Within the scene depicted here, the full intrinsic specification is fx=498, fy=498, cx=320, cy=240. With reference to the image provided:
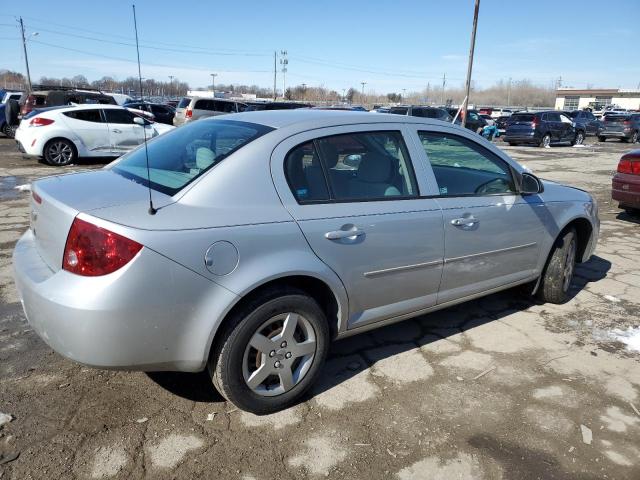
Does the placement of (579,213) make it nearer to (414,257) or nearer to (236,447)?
(414,257)

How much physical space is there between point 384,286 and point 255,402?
1022 mm

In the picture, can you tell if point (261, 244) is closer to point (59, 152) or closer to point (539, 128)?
point (59, 152)

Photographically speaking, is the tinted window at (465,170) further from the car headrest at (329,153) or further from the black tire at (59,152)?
the black tire at (59,152)

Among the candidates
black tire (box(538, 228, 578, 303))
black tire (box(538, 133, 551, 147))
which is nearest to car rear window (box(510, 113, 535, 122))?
black tire (box(538, 133, 551, 147))

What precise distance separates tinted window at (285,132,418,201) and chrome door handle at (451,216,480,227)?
35cm

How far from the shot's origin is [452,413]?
9.40 ft

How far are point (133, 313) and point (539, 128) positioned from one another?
23287 millimetres

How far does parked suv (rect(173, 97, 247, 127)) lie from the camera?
65.9 ft

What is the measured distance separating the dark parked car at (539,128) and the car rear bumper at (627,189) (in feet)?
52.5

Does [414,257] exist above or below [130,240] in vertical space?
below

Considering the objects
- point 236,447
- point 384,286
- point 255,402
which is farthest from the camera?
point 384,286

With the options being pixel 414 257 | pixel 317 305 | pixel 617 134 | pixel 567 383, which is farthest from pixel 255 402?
pixel 617 134

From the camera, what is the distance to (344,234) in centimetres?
277

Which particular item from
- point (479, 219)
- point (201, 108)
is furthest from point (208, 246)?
point (201, 108)
